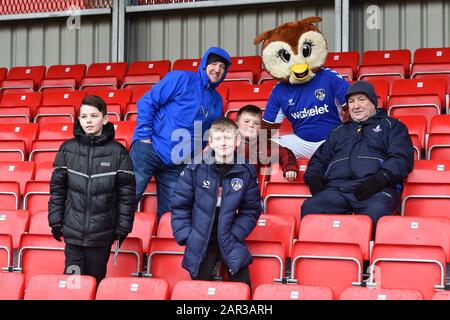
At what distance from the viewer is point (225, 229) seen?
430 centimetres

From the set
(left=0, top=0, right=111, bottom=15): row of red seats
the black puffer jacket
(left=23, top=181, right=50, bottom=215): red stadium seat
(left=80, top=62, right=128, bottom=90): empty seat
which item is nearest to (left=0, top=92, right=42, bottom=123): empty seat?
(left=80, top=62, right=128, bottom=90): empty seat

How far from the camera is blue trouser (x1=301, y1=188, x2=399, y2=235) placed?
4809 mm

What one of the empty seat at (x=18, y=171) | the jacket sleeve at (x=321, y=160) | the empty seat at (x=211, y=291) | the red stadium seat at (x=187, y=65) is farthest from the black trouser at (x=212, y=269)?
the red stadium seat at (x=187, y=65)

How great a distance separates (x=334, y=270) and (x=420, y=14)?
5540 mm

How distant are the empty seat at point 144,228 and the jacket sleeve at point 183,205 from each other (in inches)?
22.0

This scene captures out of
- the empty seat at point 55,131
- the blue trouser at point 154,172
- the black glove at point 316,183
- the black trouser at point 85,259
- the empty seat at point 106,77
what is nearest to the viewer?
the black trouser at point 85,259

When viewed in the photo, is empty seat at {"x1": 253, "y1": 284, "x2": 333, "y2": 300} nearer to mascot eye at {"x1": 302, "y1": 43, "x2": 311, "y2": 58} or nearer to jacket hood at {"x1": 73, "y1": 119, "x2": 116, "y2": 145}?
jacket hood at {"x1": 73, "y1": 119, "x2": 116, "y2": 145}

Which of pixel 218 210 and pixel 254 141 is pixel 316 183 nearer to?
pixel 254 141

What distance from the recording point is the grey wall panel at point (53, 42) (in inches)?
409

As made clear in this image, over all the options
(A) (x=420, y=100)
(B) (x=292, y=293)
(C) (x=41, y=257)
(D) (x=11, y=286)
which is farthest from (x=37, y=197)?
(A) (x=420, y=100)

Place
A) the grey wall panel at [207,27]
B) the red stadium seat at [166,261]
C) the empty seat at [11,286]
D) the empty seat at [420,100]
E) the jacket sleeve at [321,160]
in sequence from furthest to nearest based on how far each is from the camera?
the grey wall panel at [207,27] → the empty seat at [420,100] → the jacket sleeve at [321,160] → the red stadium seat at [166,261] → the empty seat at [11,286]

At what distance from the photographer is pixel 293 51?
20.2 feet

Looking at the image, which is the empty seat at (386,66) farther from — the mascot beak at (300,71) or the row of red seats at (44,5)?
the row of red seats at (44,5)

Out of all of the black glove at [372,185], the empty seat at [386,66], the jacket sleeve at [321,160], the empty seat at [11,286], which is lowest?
the empty seat at [11,286]
